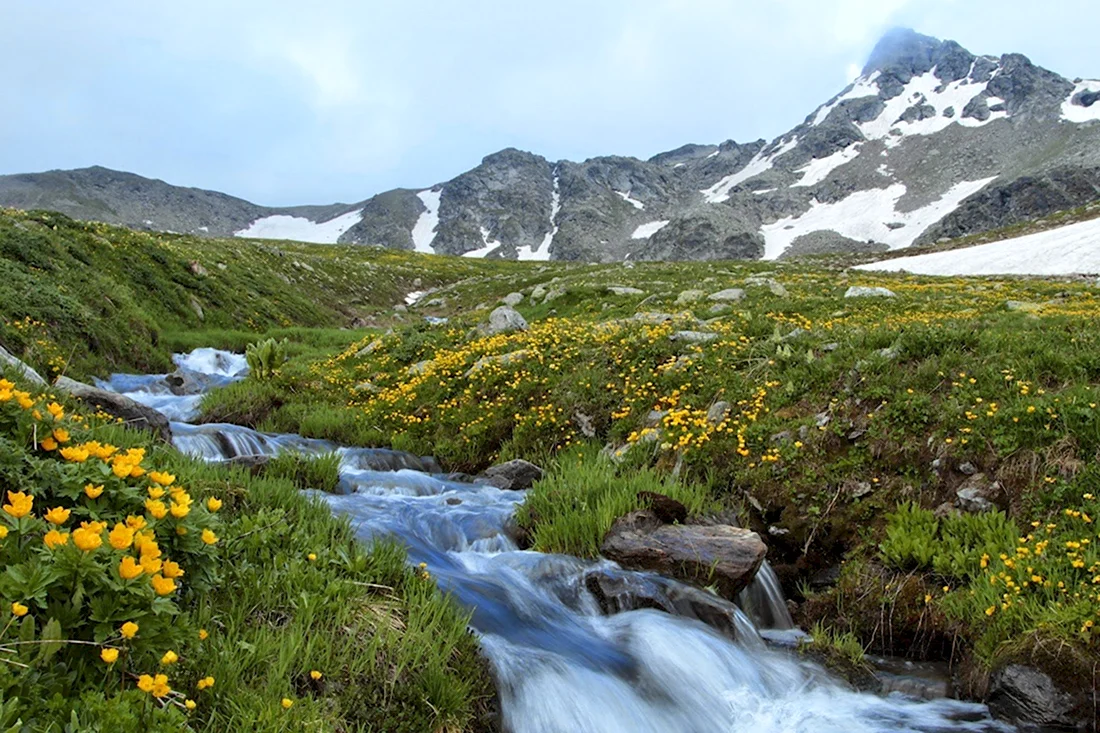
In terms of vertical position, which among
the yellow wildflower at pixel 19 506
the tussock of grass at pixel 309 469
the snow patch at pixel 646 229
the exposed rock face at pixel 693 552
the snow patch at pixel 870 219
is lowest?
the exposed rock face at pixel 693 552

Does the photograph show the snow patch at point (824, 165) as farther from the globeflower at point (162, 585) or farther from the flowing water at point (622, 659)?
the globeflower at point (162, 585)

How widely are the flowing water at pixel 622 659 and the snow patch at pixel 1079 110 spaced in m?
181

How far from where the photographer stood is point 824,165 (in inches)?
6772

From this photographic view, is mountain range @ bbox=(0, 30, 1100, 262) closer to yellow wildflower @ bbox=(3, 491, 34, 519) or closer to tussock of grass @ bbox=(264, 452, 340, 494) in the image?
tussock of grass @ bbox=(264, 452, 340, 494)

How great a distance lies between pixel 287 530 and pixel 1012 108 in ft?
653

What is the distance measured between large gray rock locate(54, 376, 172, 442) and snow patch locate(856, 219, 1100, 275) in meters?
40.8

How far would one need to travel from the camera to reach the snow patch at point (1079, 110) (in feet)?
455

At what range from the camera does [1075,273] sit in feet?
106

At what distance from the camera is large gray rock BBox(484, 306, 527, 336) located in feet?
50.3

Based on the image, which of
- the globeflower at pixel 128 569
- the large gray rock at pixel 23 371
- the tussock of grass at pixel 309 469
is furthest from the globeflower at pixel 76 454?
the large gray rock at pixel 23 371

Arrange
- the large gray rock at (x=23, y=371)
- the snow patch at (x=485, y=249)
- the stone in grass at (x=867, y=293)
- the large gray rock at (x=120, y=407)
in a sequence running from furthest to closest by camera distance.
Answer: the snow patch at (x=485, y=249), the stone in grass at (x=867, y=293), the large gray rock at (x=120, y=407), the large gray rock at (x=23, y=371)

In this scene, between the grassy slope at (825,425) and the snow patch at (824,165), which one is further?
the snow patch at (824,165)

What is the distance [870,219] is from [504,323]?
134763 mm

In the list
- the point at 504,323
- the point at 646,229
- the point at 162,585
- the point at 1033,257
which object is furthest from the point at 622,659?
the point at 646,229
